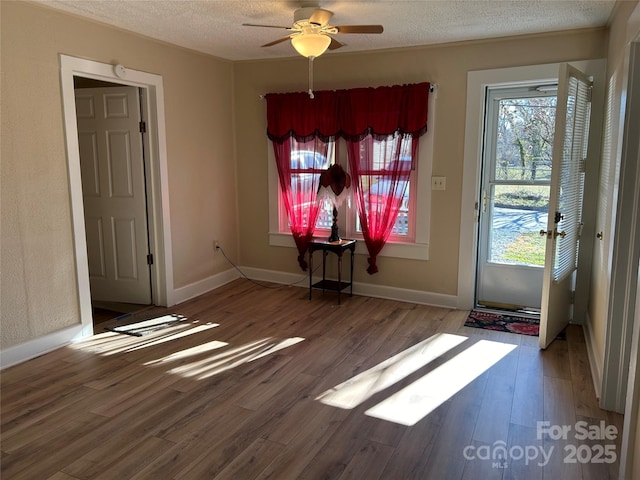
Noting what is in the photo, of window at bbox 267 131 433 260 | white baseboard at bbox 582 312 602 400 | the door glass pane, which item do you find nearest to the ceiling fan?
window at bbox 267 131 433 260

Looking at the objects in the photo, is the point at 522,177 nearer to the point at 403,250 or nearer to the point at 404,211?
the point at 404,211

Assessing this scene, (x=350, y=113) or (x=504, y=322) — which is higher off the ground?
(x=350, y=113)

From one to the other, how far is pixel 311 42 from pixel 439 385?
94.7 inches

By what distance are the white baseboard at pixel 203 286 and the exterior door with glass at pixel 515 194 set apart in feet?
8.81

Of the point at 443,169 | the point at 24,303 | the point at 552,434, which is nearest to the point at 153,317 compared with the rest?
the point at 24,303

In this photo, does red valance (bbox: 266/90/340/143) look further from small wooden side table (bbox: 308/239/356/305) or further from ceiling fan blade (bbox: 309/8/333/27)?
ceiling fan blade (bbox: 309/8/333/27)

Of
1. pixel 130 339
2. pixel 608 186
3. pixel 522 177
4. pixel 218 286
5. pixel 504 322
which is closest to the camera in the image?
pixel 608 186

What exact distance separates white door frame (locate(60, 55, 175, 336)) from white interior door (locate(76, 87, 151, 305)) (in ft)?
0.31

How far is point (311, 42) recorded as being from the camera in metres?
3.16

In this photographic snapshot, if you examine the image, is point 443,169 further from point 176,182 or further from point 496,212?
point 176,182

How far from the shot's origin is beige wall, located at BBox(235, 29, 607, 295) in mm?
3904

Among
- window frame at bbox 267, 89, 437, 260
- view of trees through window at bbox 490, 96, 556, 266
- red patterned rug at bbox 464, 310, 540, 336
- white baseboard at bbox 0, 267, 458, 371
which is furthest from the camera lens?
window frame at bbox 267, 89, 437, 260

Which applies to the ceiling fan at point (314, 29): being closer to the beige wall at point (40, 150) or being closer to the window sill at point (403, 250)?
the beige wall at point (40, 150)

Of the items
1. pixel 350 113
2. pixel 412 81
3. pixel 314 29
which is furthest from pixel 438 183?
pixel 314 29
